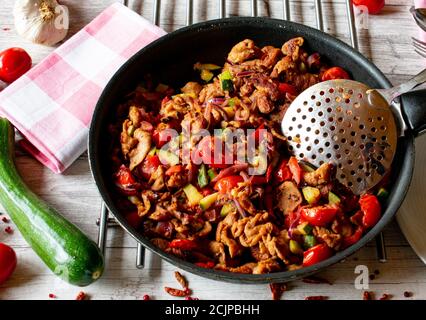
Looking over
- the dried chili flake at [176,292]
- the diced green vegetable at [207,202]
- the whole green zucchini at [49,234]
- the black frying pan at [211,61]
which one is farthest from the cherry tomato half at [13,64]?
the dried chili flake at [176,292]

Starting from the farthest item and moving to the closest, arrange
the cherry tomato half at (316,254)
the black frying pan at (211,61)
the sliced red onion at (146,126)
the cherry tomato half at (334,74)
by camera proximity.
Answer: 1. the cherry tomato half at (334,74)
2. the sliced red onion at (146,126)
3. the black frying pan at (211,61)
4. the cherry tomato half at (316,254)

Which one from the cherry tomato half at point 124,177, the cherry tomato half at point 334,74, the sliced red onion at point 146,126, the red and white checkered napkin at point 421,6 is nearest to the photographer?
the cherry tomato half at point 124,177

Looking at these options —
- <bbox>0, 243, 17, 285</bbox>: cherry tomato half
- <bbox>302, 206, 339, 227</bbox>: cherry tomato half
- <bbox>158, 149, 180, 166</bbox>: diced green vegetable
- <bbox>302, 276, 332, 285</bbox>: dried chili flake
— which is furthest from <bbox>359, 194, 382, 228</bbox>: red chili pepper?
<bbox>0, 243, 17, 285</bbox>: cherry tomato half

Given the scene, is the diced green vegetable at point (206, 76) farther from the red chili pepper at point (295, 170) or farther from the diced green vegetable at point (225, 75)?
the red chili pepper at point (295, 170)

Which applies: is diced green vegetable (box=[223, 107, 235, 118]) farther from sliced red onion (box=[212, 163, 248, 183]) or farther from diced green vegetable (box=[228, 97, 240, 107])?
sliced red onion (box=[212, 163, 248, 183])
